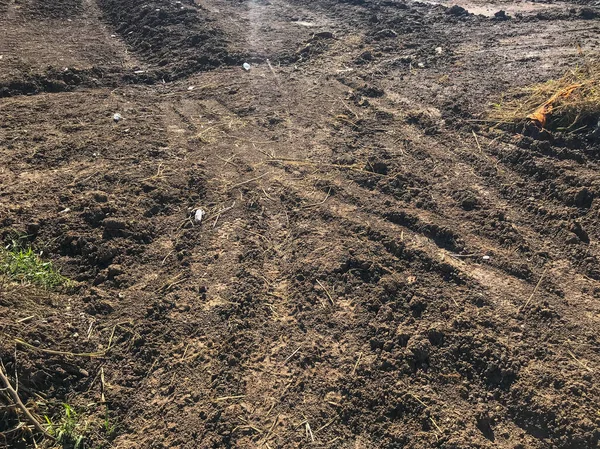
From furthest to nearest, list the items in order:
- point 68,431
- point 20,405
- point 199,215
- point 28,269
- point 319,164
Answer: point 319,164, point 199,215, point 28,269, point 68,431, point 20,405

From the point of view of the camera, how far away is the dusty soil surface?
315cm

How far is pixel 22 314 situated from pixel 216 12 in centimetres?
876

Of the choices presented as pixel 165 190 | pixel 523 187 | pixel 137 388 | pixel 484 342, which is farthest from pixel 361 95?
pixel 137 388

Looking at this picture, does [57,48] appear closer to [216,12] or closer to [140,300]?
[216,12]

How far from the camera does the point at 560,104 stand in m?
5.53

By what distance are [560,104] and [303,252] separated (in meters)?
3.95

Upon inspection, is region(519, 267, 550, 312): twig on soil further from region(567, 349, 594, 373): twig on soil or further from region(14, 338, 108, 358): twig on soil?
region(14, 338, 108, 358): twig on soil

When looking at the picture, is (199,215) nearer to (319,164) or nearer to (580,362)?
(319,164)

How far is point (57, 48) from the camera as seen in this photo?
8.07 metres

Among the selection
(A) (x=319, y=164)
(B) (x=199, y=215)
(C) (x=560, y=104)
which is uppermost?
(C) (x=560, y=104)

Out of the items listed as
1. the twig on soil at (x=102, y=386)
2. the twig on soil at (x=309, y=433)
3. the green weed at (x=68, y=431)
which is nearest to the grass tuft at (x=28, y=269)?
the twig on soil at (x=102, y=386)

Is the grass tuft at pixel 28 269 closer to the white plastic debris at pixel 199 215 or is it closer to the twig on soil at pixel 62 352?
the twig on soil at pixel 62 352

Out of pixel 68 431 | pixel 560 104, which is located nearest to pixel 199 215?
pixel 68 431

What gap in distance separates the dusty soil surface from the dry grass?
0.24 metres
